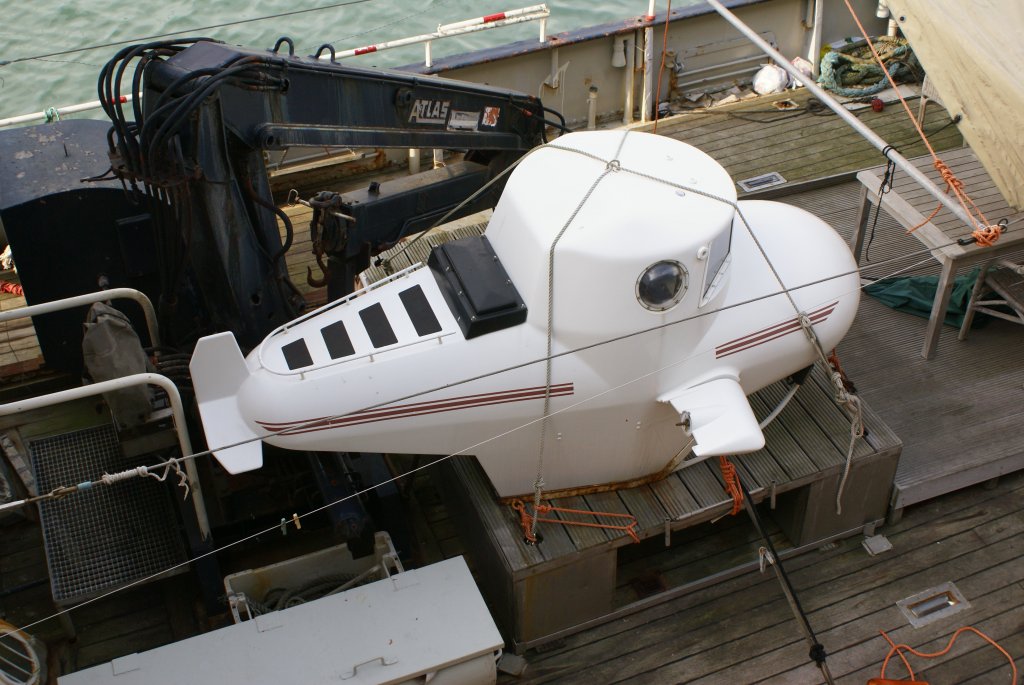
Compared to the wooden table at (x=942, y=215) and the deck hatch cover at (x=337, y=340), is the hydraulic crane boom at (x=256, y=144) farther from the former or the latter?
the wooden table at (x=942, y=215)

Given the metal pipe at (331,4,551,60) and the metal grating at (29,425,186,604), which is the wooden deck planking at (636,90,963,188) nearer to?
the metal pipe at (331,4,551,60)

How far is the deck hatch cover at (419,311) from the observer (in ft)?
17.4

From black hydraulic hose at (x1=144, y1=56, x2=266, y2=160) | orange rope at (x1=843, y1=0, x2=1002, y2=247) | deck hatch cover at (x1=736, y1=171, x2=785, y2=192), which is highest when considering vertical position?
black hydraulic hose at (x1=144, y1=56, x2=266, y2=160)

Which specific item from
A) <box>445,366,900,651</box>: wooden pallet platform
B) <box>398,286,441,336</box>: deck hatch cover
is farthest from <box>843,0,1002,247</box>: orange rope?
<box>398,286,441,336</box>: deck hatch cover

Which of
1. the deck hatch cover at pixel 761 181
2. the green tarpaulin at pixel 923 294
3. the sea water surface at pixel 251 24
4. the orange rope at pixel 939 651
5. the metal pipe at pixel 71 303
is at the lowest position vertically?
the sea water surface at pixel 251 24

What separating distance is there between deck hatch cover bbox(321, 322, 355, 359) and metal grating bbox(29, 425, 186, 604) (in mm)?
1545

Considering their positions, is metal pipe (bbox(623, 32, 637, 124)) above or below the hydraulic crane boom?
below

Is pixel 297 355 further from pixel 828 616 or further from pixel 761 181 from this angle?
pixel 761 181

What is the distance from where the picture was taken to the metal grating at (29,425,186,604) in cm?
573

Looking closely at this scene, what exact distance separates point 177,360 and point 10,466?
4.63 feet

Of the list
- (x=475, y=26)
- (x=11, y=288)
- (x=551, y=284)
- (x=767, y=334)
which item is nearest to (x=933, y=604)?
(x=767, y=334)

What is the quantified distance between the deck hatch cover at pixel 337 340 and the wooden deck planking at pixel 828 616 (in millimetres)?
1960

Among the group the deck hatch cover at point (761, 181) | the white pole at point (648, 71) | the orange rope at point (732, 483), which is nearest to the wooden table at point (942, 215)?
the deck hatch cover at point (761, 181)

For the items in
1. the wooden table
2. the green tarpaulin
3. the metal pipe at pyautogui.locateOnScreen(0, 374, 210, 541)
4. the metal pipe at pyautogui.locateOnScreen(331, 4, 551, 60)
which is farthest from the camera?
the metal pipe at pyautogui.locateOnScreen(331, 4, 551, 60)
